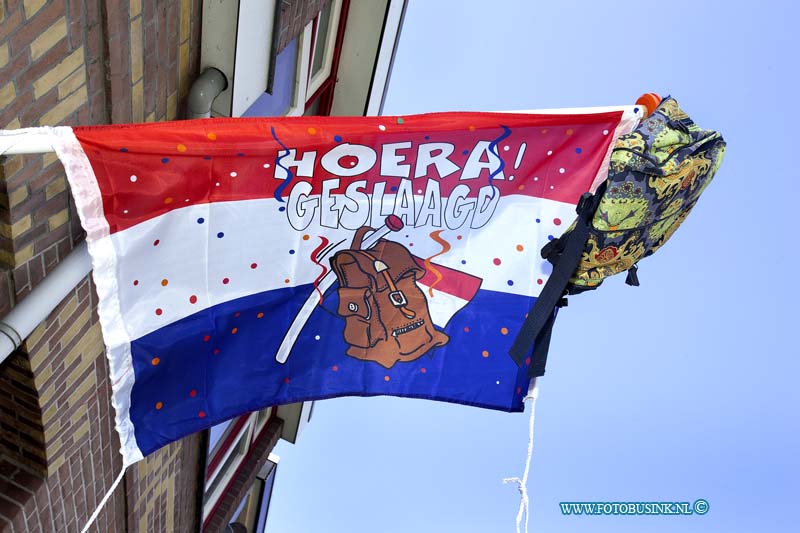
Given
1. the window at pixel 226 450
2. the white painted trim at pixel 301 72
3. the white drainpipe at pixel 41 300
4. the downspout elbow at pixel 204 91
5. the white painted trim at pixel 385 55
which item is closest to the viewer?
the white drainpipe at pixel 41 300

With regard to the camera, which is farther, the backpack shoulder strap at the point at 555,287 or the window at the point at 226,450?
the window at the point at 226,450

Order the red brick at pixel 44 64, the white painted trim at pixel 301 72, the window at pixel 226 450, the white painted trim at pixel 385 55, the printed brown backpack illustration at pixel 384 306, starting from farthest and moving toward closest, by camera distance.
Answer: the window at pixel 226 450 < the white painted trim at pixel 385 55 < the white painted trim at pixel 301 72 < the printed brown backpack illustration at pixel 384 306 < the red brick at pixel 44 64

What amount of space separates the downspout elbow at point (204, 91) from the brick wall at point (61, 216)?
0.06 meters

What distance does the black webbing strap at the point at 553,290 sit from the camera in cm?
395

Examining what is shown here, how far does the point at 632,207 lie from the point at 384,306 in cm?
124

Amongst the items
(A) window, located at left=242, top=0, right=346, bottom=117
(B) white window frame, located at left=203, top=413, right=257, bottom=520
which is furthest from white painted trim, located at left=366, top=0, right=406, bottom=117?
(B) white window frame, located at left=203, top=413, right=257, bottom=520

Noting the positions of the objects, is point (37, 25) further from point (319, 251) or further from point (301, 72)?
point (301, 72)

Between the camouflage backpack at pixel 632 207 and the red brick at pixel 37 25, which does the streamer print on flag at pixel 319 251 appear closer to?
the camouflage backpack at pixel 632 207

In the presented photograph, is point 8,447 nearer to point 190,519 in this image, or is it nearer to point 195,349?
point 195,349

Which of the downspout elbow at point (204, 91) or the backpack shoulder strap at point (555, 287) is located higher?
the downspout elbow at point (204, 91)

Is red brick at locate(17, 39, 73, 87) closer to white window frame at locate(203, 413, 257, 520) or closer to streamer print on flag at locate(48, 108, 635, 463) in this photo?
streamer print on flag at locate(48, 108, 635, 463)

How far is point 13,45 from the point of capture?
2980mm

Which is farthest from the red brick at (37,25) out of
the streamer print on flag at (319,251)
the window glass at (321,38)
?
the window glass at (321,38)

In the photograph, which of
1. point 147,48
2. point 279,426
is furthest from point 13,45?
point 279,426
